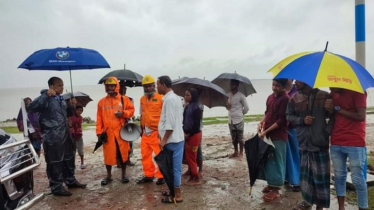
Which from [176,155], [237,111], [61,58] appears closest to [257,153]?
[176,155]

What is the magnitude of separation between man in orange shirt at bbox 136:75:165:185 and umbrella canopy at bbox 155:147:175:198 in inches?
41.6

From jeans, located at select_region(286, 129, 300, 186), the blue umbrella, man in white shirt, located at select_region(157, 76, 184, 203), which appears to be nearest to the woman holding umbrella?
man in white shirt, located at select_region(157, 76, 184, 203)

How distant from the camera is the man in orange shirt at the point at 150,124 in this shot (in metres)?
5.28

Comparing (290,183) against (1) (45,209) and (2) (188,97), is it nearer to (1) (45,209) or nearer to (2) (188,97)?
(2) (188,97)

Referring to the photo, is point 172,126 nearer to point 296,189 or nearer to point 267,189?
point 267,189

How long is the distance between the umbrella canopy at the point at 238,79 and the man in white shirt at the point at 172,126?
2.96 meters

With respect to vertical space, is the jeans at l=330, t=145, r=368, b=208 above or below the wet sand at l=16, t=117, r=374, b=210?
above

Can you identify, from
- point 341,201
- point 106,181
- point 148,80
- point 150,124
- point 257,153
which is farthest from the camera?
point 106,181

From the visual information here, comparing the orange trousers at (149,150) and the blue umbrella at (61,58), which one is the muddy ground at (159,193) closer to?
the orange trousers at (149,150)

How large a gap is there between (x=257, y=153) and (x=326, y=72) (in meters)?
1.76

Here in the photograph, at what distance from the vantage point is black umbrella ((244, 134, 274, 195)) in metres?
4.36

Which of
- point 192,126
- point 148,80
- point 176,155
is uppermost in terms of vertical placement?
point 148,80

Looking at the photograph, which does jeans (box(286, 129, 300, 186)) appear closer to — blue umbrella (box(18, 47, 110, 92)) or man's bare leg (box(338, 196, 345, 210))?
man's bare leg (box(338, 196, 345, 210))

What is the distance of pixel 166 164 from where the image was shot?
4270mm
